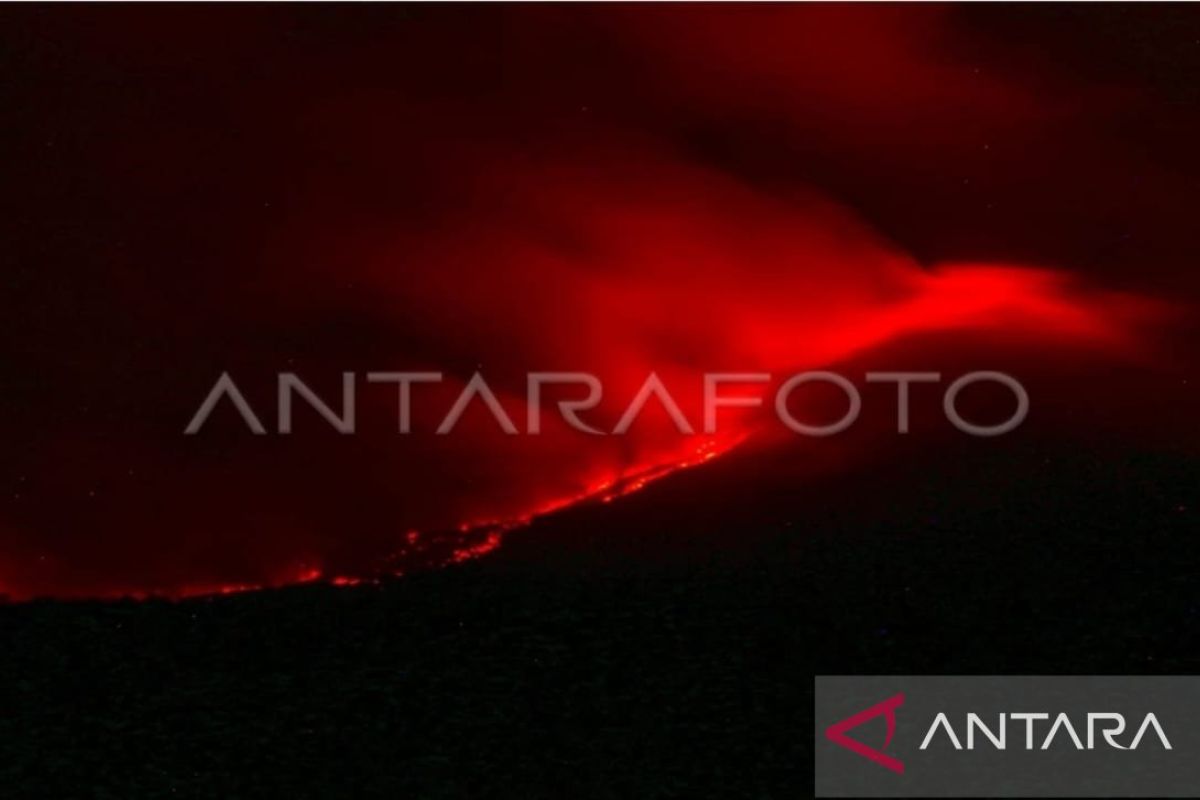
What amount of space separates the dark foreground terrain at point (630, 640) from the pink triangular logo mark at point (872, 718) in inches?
1.9

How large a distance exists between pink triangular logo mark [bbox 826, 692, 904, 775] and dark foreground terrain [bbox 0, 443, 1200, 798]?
0.16 ft

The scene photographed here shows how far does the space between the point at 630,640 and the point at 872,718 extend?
396 mm

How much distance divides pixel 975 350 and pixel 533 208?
927 mm

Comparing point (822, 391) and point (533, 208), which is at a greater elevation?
point (533, 208)

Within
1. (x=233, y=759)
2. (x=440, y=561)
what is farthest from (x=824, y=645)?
(x=233, y=759)

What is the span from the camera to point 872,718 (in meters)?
2.51

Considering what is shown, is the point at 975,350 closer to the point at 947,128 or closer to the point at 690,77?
the point at 947,128

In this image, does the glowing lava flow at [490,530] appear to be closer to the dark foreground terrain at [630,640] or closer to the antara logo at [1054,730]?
the dark foreground terrain at [630,640]

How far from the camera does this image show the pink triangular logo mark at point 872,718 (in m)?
2.44

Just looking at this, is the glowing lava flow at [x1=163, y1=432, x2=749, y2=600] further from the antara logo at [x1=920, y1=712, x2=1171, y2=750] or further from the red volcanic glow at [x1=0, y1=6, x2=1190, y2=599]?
the antara logo at [x1=920, y1=712, x2=1171, y2=750]

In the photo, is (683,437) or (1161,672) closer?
(1161,672)

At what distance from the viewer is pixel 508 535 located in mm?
2994

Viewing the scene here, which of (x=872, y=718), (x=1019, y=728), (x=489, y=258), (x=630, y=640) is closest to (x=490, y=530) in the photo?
(x=630, y=640)

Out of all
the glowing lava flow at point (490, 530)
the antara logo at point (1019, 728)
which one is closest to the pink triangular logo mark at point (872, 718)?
the antara logo at point (1019, 728)
